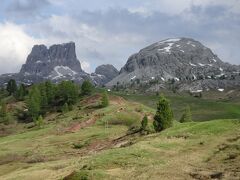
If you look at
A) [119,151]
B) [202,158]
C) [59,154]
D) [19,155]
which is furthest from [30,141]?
[202,158]

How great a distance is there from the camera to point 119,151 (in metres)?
57.9

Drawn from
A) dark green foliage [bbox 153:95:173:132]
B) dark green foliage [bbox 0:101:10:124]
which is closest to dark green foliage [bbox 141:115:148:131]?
dark green foliage [bbox 153:95:173:132]

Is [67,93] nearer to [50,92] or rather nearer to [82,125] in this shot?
[50,92]

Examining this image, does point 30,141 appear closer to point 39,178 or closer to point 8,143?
point 8,143

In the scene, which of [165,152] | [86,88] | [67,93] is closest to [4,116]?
[67,93]

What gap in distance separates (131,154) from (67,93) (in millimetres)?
117279

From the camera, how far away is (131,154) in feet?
180

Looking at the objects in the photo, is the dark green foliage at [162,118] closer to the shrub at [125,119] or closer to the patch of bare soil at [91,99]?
the shrub at [125,119]

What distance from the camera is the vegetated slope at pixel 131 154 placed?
4506 cm

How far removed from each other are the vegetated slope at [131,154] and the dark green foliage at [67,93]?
182 ft

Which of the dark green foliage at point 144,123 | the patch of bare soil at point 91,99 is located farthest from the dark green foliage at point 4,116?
the dark green foliage at point 144,123

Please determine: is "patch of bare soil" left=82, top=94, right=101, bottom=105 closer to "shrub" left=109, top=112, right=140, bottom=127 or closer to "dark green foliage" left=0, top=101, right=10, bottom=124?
"dark green foliage" left=0, top=101, right=10, bottom=124

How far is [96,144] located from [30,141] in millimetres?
22226

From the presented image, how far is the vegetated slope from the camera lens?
4506cm
